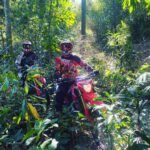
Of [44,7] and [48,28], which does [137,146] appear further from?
[44,7]

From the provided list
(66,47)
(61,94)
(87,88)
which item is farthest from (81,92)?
(66,47)

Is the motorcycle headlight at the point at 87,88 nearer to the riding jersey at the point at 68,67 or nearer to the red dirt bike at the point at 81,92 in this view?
the red dirt bike at the point at 81,92

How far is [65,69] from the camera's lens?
6234 millimetres

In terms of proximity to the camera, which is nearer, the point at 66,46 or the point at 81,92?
the point at 81,92

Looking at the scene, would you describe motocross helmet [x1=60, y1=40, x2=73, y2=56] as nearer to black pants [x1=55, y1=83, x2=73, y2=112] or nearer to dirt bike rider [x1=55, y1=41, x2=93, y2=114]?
dirt bike rider [x1=55, y1=41, x2=93, y2=114]

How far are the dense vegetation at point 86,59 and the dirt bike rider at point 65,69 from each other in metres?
0.40

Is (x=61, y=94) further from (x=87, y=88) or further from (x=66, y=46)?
(x=66, y=46)

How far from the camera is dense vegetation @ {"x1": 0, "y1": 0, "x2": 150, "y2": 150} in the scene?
2.58 metres

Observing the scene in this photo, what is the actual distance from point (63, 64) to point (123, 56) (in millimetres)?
4228

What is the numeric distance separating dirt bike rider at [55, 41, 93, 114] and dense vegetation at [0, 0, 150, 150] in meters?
0.40

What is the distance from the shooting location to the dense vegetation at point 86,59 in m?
2.58

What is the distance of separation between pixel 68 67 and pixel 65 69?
0.07 m

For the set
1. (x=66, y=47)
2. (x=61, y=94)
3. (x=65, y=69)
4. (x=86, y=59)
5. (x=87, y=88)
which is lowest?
(x=86, y=59)

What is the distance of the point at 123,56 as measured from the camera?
33.2 feet
